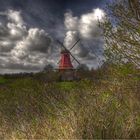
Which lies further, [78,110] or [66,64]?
[66,64]

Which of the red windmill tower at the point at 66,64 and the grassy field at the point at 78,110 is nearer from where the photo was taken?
the grassy field at the point at 78,110

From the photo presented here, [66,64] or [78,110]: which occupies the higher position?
[66,64]

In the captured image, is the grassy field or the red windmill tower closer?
the grassy field

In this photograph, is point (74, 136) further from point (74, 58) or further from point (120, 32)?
point (74, 58)

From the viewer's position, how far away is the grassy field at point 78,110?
29.1 ft

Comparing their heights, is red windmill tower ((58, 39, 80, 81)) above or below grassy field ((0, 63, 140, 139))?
above

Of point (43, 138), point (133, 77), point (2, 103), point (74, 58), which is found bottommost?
point (43, 138)

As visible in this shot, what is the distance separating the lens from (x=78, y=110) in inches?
365

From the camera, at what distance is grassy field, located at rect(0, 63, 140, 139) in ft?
29.1

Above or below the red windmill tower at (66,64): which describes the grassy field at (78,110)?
below

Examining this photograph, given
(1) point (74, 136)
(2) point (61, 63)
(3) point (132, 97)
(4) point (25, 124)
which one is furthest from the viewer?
(2) point (61, 63)

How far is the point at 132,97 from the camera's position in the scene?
1045cm

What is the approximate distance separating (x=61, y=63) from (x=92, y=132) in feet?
197

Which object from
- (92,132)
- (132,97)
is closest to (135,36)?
(132,97)
